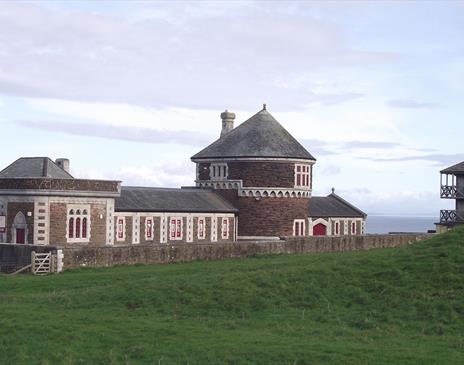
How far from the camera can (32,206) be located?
1996 inches

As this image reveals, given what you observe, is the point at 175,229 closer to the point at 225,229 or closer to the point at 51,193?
the point at 225,229

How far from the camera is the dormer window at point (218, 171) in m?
66.7

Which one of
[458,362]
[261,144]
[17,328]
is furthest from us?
[261,144]

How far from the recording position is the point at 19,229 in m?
51.4

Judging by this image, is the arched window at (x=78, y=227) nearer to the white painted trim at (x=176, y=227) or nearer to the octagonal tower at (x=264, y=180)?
the white painted trim at (x=176, y=227)

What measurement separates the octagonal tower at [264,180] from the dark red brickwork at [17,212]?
18.8m

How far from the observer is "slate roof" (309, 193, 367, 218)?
7456 centimetres

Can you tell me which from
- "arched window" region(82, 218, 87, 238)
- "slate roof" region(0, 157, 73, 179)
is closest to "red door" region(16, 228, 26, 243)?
"arched window" region(82, 218, 87, 238)

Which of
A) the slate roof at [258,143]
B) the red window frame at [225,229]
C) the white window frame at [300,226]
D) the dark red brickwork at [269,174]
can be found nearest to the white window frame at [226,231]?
the red window frame at [225,229]

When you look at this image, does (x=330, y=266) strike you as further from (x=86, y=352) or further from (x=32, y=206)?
(x=32, y=206)

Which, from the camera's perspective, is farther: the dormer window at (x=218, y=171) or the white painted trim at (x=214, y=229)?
the dormer window at (x=218, y=171)

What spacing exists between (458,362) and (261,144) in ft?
148

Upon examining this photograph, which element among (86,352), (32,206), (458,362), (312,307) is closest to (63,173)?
(32,206)

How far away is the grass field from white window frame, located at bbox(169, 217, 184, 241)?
2397 cm
